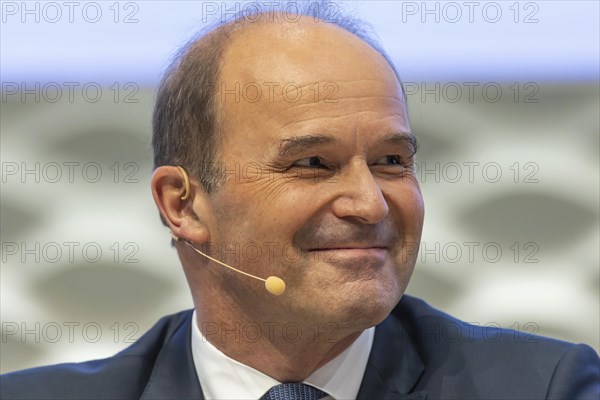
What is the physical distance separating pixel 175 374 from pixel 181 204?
0.38 m

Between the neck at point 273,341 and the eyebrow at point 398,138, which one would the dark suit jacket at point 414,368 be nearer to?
the neck at point 273,341

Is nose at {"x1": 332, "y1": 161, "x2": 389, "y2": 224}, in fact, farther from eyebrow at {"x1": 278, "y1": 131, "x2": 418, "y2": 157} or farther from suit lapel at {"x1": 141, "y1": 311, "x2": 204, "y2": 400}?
suit lapel at {"x1": 141, "y1": 311, "x2": 204, "y2": 400}

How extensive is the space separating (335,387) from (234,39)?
2.41 feet

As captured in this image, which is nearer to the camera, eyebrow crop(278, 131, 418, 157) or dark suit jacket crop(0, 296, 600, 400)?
eyebrow crop(278, 131, 418, 157)

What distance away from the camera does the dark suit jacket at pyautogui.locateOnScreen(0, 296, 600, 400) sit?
1.88 meters

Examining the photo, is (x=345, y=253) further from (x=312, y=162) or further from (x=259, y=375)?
(x=259, y=375)

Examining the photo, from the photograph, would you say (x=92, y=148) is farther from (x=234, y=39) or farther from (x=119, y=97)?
(x=234, y=39)

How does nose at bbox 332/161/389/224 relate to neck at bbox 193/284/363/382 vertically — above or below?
above

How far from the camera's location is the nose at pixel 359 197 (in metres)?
1.71

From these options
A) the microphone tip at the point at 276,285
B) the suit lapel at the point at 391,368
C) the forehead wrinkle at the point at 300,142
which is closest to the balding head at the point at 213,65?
the forehead wrinkle at the point at 300,142

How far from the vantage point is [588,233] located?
2973 mm

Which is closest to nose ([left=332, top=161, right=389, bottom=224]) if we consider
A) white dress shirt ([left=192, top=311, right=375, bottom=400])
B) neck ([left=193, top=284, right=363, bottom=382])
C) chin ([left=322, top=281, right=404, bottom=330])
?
chin ([left=322, top=281, right=404, bottom=330])

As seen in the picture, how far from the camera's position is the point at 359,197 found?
1.72m

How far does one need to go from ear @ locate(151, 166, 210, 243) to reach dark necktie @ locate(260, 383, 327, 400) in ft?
1.09
